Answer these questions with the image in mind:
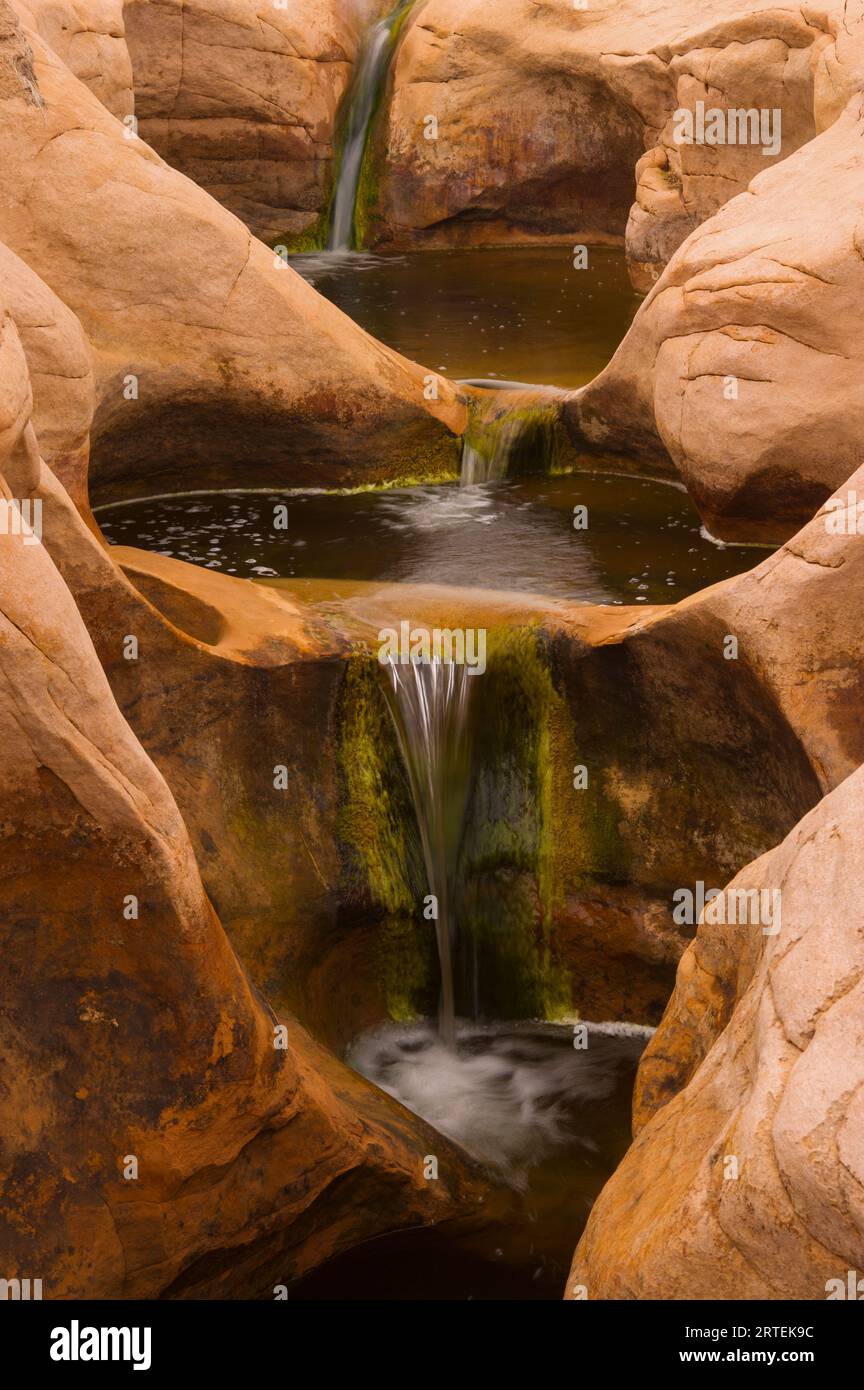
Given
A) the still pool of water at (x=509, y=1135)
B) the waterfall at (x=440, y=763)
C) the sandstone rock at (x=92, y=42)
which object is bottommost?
the still pool of water at (x=509, y=1135)

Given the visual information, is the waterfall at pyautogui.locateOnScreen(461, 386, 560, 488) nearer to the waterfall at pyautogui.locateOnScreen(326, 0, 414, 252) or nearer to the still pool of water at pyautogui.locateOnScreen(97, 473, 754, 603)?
the still pool of water at pyautogui.locateOnScreen(97, 473, 754, 603)

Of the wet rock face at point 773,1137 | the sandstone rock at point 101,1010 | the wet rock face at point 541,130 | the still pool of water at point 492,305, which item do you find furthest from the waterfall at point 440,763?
the wet rock face at point 541,130

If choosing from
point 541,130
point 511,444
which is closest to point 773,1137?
point 511,444

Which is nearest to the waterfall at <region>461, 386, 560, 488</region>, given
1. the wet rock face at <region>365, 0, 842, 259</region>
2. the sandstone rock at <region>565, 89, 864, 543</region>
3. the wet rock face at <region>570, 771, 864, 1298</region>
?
the sandstone rock at <region>565, 89, 864, 543</region>

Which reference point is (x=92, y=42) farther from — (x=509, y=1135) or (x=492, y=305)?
(x=509, y=1135)

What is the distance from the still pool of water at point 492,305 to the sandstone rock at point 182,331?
1403 mm

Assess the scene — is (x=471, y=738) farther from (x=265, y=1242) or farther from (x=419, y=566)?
(x=265, y=1242)

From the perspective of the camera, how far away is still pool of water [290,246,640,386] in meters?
10.5

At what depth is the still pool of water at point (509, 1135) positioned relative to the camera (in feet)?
16.8

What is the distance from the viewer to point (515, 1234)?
5289 mm

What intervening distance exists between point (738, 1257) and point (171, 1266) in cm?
184

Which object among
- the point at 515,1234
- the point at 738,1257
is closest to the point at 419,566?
the point at 515,1234

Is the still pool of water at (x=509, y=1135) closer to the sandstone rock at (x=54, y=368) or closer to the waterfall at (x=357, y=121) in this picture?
the sandstone rock at (x=54, y=368)

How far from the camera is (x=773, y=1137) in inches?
126
